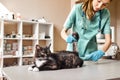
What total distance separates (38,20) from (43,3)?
0.44 metres

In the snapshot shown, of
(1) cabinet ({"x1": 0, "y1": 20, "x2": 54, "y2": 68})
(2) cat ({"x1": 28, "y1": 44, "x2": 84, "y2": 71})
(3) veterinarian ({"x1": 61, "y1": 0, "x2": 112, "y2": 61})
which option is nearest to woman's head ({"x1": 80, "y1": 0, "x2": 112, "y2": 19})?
(3) veterinarian ({"x1": 61, "y1": 0, "x2": 112, "y2": 61})

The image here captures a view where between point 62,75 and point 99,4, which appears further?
point 99,4

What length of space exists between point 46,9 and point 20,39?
88 centimetres

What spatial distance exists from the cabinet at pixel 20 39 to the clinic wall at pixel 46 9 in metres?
0.21

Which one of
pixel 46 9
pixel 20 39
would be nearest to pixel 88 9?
pixel 20 39

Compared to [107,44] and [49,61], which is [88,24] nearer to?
[107,44]

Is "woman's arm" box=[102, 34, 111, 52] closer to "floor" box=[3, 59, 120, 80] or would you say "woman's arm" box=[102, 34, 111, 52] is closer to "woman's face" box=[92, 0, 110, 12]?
"woman's face" box=[92, 0, 110, 12]

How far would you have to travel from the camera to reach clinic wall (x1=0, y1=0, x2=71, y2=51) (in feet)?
10.5

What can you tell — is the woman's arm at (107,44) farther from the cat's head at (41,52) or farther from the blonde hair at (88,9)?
the cat's head at (41,52)

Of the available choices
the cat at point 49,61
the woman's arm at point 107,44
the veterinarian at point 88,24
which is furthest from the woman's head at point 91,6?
the cat at point 49,61

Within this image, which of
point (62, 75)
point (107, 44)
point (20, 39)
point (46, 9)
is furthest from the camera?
point (46, 9)

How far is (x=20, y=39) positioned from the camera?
2.98 metres

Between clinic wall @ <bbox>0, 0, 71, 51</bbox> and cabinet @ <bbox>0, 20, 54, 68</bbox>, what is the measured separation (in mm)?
207

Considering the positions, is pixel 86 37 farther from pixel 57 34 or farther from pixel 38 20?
pixel 57 34
